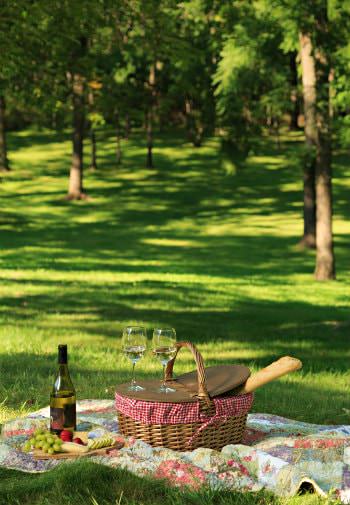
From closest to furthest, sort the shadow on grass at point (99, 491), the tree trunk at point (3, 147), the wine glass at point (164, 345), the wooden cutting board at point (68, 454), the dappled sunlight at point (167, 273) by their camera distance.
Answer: the shadow on grass at point (99, 491)
the wooden cutting board at point (68, 454)
the wine glass at point (164, 345)
the dappled sunlight at point (167, 273)
the tree trunk at point (3, 147)

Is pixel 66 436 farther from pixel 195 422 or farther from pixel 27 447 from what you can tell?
pixel 195 422

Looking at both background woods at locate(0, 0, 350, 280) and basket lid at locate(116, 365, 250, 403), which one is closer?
basket lid at locate(116, 365, 250, 403)

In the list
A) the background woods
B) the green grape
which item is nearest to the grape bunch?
the green grape

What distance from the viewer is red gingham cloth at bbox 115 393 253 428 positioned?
7078 mm

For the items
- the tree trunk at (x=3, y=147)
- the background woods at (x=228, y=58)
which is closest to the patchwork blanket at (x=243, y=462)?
the background woods at (x=228, y=58)

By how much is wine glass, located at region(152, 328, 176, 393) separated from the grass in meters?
1.33

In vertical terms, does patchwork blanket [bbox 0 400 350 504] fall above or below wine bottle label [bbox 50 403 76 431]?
below

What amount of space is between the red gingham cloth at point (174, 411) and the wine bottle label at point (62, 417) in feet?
1.22

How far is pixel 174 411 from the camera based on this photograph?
23.2 feet

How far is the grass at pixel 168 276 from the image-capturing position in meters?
12.1

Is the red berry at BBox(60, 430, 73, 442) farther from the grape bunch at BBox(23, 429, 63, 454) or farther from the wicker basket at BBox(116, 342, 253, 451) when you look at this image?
the wicker basket at BBox(116, 342, 253, 451)

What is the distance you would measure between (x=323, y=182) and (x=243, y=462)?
21128mm

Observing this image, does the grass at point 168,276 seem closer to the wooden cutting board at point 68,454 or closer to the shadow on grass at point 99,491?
the shadow on grass at point 99,491

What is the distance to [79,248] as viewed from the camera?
36.2m
